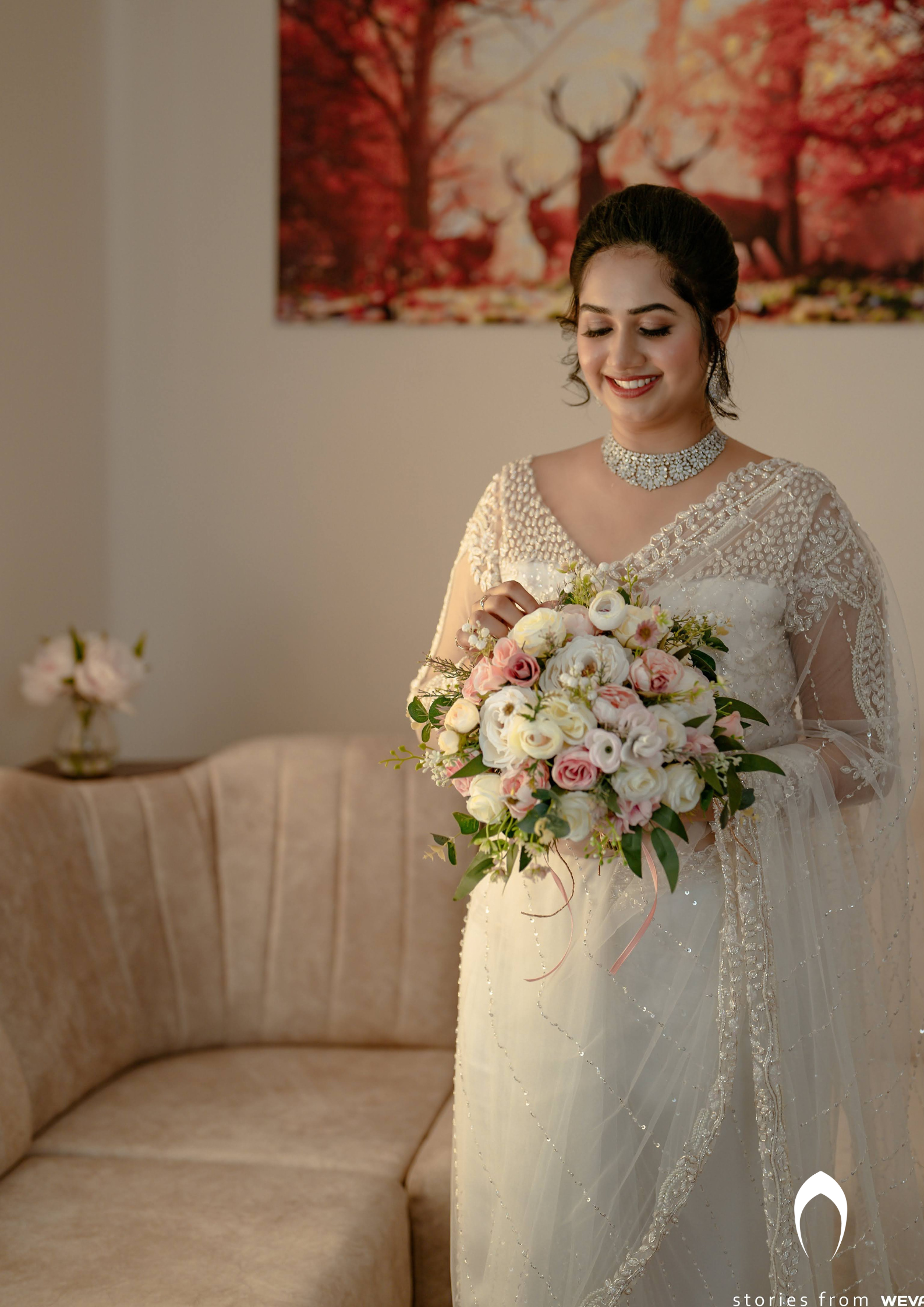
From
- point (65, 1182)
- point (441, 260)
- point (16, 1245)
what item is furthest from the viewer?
point (441, 260)

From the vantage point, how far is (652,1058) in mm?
1555

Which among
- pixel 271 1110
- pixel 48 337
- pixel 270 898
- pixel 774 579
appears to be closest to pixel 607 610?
pixel 774 579

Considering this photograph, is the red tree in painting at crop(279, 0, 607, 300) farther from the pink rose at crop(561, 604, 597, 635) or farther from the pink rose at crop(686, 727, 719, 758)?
the pink rose at crop(686, 727, 719, 758)

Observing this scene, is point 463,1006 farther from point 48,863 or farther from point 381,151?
point 381,151

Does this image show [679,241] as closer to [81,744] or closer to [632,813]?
[632,813]

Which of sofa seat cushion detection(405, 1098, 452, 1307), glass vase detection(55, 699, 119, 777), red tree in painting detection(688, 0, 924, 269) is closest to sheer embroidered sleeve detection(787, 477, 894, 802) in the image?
sofa seat cushion detection(405, 1098, 452, 1307)

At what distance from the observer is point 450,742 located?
138cm

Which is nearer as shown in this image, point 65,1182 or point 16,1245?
point 16,1245

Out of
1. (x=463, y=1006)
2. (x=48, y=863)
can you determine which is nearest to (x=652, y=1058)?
(x=463, y=1006)

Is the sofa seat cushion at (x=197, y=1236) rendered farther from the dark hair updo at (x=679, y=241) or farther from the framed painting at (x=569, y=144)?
the framed painting at (x=569, y=144)

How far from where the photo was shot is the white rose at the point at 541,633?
4.46 feet

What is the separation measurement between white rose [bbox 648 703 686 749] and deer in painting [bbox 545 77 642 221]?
1935 millimetres

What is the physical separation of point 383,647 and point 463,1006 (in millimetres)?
1505

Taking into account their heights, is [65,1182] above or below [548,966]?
below
